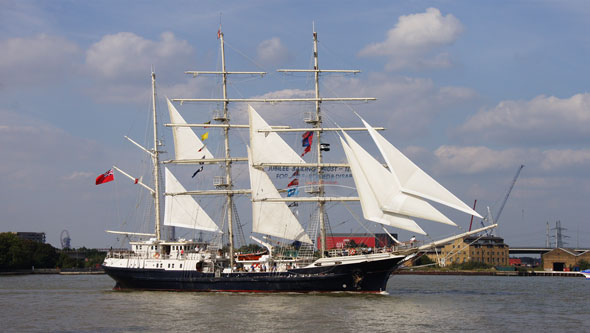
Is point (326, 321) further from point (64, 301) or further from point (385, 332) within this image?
point (64, 301)

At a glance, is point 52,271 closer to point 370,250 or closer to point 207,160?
point 207,160

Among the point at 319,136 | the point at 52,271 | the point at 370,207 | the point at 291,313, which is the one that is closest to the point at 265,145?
the point at 319,136

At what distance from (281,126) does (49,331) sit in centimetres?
3609

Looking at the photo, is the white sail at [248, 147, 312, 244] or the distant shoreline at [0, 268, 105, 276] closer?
the white sail at [248, 147, 312, 244]

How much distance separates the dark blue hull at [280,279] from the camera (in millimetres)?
63750

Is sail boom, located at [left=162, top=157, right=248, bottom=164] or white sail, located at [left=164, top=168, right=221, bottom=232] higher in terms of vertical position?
sail boom, located at [left=162, top=157, right=248, bottom=164]

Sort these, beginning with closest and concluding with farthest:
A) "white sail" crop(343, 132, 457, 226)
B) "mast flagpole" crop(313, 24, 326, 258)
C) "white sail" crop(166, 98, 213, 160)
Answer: "white sail" crop(343, 132, 457, 226), "mast flagpole" crop(313, 24, 326, 258), "white sail" crop(166, 98, 213, 160)

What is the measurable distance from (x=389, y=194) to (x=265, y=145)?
675 inches

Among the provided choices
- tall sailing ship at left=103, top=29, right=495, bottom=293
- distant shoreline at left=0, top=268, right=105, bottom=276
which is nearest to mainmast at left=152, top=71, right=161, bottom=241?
tall sailing ship at left=103, top=29, right=495, bottom=293

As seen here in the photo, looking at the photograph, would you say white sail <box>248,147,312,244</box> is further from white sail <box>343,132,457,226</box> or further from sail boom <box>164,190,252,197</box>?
white sail <box>343,132,457,226</box>

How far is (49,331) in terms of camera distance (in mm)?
44344

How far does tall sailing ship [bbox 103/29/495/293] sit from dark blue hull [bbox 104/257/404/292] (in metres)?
0.09

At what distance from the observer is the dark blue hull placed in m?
63.8

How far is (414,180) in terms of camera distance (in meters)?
58.7
